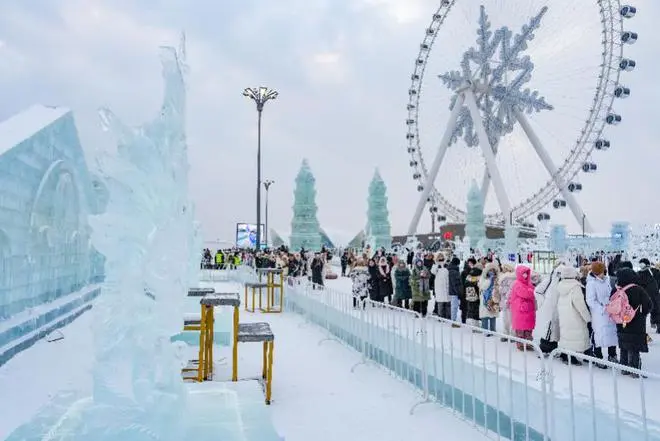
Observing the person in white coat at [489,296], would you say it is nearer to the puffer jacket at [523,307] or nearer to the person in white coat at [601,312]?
the puffer jacket at [523,307]

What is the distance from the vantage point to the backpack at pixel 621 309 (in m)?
5.31

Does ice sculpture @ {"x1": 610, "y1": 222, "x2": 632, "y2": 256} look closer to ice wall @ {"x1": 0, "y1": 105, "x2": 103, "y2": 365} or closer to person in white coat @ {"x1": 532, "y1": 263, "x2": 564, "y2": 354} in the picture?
person in white coat @ {"x1": 532, "y1": 263, "x2": 564, "y2": 354}

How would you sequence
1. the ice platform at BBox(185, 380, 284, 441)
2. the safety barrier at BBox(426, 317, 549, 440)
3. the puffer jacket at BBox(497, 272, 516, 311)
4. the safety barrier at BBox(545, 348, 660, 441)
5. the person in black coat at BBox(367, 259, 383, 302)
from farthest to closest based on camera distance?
the person in black coat at BBox(367, 259, 383, 302) < the puffer jacket at BBox(497, 272, 516, 311) < the safety barrier at BBox(426, 317, 549, 440) < the ice platform at BBox(185, 380, 284, 441) < the safety barrier at BBox(545, 348, 660, 441)

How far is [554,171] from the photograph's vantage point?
31.3 m

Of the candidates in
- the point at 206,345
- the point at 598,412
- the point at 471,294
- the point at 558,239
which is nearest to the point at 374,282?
the point at 471,294

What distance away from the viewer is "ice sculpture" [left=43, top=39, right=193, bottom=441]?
10.6ft

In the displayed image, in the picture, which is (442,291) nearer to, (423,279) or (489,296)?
(423,279)

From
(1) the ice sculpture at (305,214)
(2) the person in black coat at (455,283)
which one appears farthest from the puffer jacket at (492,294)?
(1) the ice sculpture at (305,214)

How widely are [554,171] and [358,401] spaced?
1173 inches

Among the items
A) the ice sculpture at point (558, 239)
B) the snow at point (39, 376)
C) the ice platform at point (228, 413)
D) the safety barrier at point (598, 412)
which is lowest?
the snow at point (39, 376)

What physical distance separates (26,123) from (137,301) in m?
5.87

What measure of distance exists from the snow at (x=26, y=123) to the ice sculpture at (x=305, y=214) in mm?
18179

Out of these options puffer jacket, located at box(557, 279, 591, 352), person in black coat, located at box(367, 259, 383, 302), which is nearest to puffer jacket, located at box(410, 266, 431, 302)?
person in black coat, located at box(367, 259, 383, 302)

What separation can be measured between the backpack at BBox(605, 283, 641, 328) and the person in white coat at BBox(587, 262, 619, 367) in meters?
0.32
